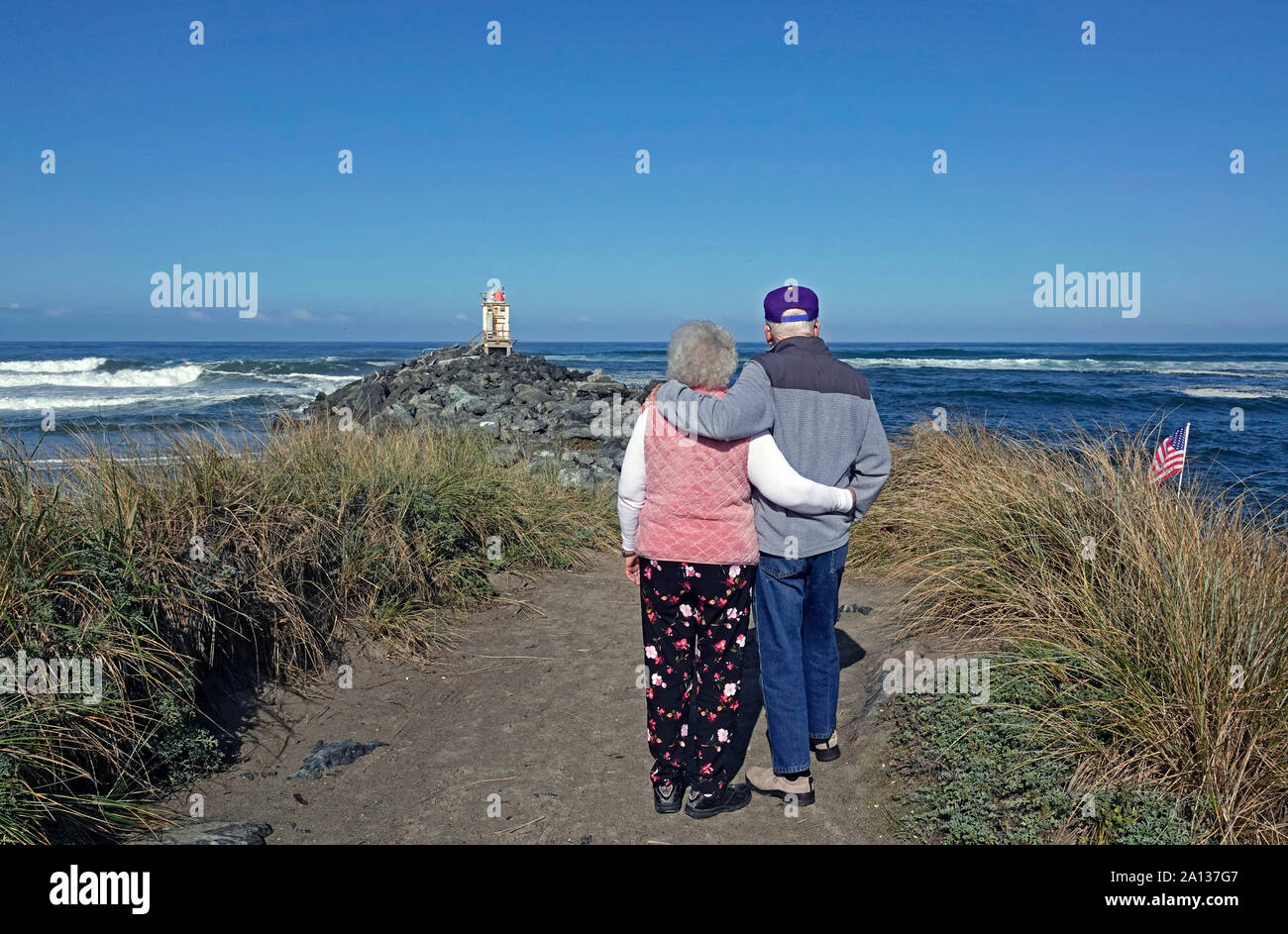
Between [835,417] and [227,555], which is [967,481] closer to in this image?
[835,417]

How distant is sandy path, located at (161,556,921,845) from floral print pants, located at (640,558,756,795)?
27 cm

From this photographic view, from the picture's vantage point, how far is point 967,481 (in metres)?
6.46

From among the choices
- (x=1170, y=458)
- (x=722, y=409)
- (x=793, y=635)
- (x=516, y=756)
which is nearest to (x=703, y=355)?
(x=722, y=409)

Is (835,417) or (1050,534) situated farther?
(1050,534)

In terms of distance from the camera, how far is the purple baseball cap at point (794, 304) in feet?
10.6

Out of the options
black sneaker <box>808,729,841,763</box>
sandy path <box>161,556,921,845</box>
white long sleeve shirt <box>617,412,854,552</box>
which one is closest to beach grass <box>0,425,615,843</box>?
sandy path <box>161,556,921,845</box>

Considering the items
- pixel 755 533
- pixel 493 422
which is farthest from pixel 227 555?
pixel 493 422

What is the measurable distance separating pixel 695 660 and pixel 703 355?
1332 mm

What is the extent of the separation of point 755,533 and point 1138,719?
64.1 inches

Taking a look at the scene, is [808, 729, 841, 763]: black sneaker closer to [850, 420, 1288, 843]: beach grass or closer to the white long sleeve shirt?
[850, 420, 1288, 843]: beach grass

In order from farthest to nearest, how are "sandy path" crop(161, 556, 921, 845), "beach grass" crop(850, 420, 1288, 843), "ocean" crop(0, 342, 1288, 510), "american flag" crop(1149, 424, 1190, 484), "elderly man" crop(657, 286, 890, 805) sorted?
"ocean" crop(0, 342, 1288, 510)
"american flag" crop(1149, 424, 1190, 484)
"sandy path" crop(161, 556, 921, 845)
"elderly man" crop(657, 286, 890, 805)
"beach grass" crop(850, 420, 1288, 843)

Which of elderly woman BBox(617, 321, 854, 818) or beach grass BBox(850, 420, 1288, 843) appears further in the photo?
elderly woman BBox(617, 321, 854, 818)

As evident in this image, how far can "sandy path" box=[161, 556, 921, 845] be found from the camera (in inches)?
132

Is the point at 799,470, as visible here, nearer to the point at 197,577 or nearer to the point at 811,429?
the point at 811,429
